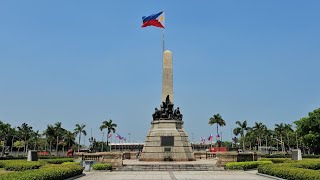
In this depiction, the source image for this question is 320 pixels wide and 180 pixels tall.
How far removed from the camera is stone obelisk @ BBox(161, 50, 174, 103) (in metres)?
36.6

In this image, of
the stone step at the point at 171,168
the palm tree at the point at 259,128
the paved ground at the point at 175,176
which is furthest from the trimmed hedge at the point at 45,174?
the palm tree at the point at 259,128

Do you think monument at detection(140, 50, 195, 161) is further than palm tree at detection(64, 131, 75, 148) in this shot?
No

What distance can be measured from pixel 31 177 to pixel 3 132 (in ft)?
252

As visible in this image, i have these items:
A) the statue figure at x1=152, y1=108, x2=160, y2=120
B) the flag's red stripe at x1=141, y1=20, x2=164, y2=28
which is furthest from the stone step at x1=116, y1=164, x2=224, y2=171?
the flag's red stripe at x1=141, y1=20, x2=164, y2=28

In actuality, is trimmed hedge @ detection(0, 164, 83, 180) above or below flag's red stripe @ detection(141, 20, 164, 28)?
below

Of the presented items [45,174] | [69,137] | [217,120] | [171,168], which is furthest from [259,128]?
[45,174]

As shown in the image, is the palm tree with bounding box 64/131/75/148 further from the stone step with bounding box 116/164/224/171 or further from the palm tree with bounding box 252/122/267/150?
the stone step with bounding box 116/164/224/171

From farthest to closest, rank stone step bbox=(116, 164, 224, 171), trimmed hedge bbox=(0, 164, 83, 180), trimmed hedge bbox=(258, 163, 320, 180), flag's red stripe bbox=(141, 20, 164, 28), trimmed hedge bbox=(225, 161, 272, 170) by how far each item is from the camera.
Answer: flag's red stripe bbox=(141, 20, 164, 28) → stone step bbox=(116, 164, 224, 171) → trimmed hedge bbox=(225, 161, 272, 170) → trimmed hedge bbox=(258, 163, 320, 180) → trimmed hedge bbox=(0, 164, 83, 180)

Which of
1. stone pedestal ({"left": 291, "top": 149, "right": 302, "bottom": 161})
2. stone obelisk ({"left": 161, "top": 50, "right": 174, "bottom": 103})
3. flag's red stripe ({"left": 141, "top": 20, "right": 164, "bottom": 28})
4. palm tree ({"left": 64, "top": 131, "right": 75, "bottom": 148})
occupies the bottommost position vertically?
palm tree ({"left": 64, "top": 131, "right": 75, "bottom": 148})

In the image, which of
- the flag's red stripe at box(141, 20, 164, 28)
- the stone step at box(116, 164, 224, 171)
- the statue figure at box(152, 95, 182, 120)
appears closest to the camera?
the stone step at box(116, 164, 224, 171)

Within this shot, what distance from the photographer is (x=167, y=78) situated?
3684 centimetres

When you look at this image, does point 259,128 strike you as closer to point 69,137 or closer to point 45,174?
point 69,137

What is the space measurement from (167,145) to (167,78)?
8.16 m

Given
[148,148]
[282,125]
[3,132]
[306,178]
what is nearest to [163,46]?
[148,148]
